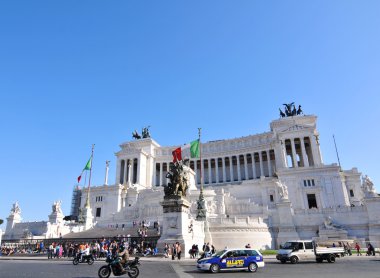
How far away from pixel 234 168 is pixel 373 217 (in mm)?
49906

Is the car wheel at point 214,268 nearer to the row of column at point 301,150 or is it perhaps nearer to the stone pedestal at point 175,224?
the stone pedestal at point 175,224

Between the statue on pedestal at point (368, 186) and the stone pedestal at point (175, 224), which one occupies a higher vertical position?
the statue on pedestal at point (368, 186)

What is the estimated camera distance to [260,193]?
59.4 m

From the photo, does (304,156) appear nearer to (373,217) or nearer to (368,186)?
(368,186)

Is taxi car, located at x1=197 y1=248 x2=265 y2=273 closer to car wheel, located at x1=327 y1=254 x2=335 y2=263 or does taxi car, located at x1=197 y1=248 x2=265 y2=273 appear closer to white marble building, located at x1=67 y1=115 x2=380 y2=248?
car wheel, located at x1=327 y1=254 x2=335 y2=263

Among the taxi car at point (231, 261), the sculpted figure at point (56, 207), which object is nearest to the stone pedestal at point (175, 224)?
the taxi car at point (231, 261)

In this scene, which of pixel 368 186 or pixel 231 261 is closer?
pixel 231 261

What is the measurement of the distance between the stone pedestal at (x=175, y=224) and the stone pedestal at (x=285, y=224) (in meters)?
18.3

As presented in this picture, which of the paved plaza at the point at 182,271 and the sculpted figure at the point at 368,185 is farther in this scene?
the sculpted figure at the point at 368,185

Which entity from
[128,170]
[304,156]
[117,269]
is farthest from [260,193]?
[117,269]

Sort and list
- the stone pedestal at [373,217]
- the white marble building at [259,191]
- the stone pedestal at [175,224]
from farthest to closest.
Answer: the white marble building at [259,191] < the stone pedestal at [373,217] < the stone pedestal at [175,224]

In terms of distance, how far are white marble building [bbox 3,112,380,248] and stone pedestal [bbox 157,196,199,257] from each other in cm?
335

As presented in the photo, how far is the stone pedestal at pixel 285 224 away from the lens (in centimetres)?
3616

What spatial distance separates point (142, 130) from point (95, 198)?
32.6 meters
